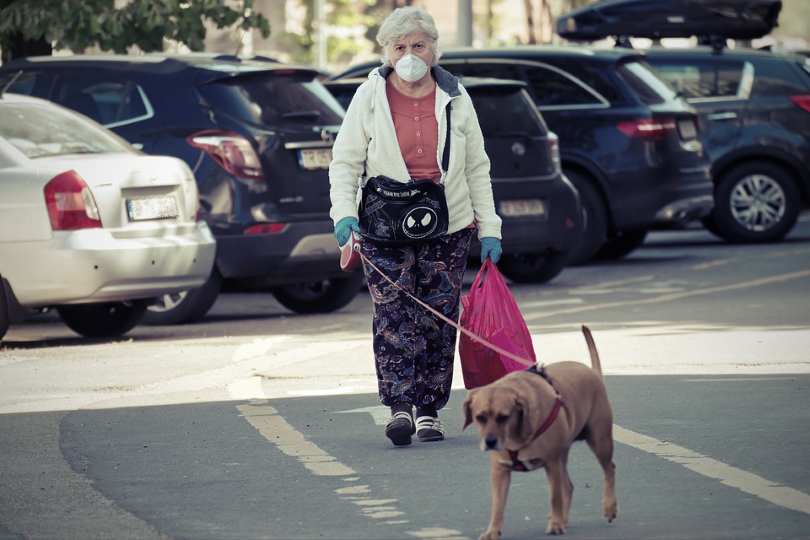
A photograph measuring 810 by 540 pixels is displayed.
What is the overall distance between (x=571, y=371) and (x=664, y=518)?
0.56 meters

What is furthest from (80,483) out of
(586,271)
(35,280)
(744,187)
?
(744,187)

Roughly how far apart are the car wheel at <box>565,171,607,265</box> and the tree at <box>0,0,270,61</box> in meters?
3.65

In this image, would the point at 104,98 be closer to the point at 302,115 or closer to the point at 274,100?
the point at 274,100

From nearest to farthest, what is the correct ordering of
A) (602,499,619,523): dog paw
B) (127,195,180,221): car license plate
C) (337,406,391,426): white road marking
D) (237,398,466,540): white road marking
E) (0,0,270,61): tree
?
(602,499,619,523): dog paw, (237,398,466,540): white road marking, (337,406,391,426): white road marking, (127,195,180,221): car license plate, (0,0,270,61): tree

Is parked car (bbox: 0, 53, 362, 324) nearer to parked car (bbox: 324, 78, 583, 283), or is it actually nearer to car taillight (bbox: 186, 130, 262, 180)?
car taillight (bbox: 186, 130, 262, 180)

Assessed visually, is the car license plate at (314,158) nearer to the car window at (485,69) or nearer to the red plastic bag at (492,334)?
the car window at (485,69)

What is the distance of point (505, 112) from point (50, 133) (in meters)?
4.33

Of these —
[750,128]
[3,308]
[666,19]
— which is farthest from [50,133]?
[666,19]

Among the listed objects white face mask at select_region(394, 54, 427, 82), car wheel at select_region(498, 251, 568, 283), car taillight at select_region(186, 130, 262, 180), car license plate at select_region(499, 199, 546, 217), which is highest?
white face mask at select_region(394, 54, 427, 82)

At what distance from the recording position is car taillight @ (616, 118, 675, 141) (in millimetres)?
15594

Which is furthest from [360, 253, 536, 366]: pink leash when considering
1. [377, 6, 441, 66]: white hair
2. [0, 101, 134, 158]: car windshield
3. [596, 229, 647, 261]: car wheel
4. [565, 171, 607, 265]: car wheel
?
[596, 229, 647, 261]: car wheel

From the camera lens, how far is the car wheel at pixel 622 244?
56.6 feet

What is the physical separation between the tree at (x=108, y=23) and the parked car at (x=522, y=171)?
3.12 metres

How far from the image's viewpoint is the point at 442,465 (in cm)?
656
